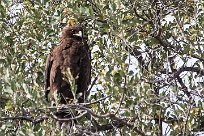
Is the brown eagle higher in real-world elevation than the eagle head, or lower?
lower

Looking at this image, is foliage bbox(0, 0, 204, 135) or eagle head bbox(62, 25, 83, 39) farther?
eagle head bbox(62, 25, 83, 39)

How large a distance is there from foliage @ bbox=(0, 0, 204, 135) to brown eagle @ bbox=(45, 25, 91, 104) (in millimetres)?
131

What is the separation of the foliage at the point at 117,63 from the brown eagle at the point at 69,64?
0.13 m

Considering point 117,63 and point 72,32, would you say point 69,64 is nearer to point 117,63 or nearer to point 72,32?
point 72,32

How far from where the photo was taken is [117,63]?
3.96 m

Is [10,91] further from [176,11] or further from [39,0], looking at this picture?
[176,11]

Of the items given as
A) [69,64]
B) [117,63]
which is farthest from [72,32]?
[117,63]

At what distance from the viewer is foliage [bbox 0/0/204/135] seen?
12.7 feet

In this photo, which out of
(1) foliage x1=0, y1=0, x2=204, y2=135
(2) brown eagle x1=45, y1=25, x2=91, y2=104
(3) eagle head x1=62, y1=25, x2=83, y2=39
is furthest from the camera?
(3) eagle head x1=62, y1=25, x2=83, y2=39

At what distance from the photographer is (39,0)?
4.84 m

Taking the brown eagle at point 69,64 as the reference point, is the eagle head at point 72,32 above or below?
above

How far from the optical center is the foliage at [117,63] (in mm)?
3883

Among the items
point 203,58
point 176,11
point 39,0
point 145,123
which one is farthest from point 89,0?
point 145,123

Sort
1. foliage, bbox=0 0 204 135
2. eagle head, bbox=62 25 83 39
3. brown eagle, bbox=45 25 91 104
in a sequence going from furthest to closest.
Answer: eagle head, bbox=62 25 83 39, brown eagle, bbox=45 25 91 104, foliage, bbox=0 0 204 135
